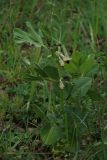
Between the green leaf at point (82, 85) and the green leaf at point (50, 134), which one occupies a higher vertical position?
the green leaf at point (82, 85)

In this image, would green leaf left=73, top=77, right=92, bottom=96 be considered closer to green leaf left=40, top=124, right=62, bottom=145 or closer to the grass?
the grass

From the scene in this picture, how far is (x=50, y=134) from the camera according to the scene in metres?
1.87

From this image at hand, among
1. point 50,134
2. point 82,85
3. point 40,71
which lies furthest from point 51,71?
point 50,134

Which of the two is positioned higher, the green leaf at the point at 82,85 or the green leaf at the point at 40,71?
the green leaf at the point at 40,71

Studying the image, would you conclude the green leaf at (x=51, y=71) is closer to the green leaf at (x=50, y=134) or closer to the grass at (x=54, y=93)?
the grass at (x=54, y=93)

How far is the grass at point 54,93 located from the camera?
71.5 inches

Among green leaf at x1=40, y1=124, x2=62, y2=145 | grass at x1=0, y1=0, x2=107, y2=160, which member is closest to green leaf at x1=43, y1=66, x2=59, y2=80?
grass at x1=0, y1=0, x2=107, y2=160

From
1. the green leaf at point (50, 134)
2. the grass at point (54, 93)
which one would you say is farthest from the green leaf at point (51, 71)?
the green leaf at point (50, 134)

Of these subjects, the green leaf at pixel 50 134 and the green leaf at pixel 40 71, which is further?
the green leaf at pixel 50 134

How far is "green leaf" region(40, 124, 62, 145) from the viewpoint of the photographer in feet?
6.13

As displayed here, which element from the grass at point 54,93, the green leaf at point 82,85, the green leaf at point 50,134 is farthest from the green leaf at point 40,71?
the green leaf at point 50,134

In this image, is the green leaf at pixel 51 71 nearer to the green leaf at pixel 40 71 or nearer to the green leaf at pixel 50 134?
the green leaf at pixel 40 71

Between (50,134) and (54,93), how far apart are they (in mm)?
173

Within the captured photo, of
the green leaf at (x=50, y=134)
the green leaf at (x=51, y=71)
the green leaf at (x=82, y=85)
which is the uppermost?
the green leaf at (x=51, y=71)
